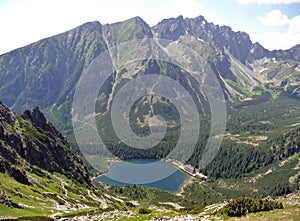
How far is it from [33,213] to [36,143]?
255 feet

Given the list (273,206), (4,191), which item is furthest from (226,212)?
(4,191)

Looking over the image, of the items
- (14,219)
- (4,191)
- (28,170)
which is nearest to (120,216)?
(14,219)

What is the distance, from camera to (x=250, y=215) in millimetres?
58969

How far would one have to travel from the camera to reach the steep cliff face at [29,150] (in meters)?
133

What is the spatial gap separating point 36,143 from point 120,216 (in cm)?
9974

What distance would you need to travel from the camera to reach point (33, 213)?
8675 centimetres

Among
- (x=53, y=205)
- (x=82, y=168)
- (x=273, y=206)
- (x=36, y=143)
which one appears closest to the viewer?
(x=273, y=206)

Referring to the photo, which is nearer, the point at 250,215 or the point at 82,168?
the point at 250,215

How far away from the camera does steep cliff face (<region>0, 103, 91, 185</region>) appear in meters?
133

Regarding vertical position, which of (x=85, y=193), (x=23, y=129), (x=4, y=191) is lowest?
(x=85, y=193)

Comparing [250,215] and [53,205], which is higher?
[250,215]

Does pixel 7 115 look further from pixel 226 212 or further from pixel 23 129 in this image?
pixel 226 212

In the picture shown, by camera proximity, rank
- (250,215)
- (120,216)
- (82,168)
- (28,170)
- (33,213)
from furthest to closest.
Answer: (82,168), (28,170), (33,213), (120,216), (250,215)

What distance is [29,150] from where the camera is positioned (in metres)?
153
